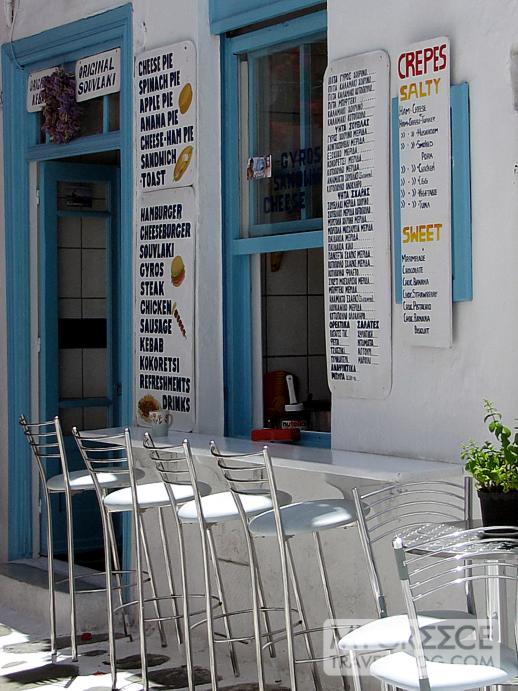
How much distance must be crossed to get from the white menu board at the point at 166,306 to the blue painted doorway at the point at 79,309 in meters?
1.09

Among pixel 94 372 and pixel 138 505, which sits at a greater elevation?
pixel 94 372

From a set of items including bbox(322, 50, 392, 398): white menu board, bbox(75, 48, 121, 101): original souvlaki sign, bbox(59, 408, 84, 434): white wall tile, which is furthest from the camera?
bbox(59, 408, 84, 434): white wall tile

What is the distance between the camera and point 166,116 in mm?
5711

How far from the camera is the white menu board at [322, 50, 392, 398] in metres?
4.53

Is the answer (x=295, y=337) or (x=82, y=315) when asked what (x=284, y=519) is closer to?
(x=295, y=337)

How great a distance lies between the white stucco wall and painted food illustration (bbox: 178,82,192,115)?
1.28m

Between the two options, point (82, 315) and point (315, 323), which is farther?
point (82, 315)

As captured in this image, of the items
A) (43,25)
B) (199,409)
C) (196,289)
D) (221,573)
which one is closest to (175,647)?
(221,573)

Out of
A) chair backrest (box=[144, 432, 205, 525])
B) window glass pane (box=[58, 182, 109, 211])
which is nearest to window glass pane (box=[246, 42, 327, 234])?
chair backrest (box=[144, 432, 205, 525])

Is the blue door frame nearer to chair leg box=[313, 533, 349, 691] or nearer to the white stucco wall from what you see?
chair leg box=[313, 533, 349, 691]

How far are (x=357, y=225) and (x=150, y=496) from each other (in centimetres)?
131

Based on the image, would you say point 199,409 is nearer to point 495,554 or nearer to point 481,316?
point 481,316

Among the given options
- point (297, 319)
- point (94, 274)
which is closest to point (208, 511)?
point (297, 319)

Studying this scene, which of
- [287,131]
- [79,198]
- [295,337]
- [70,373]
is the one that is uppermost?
[287,131]
